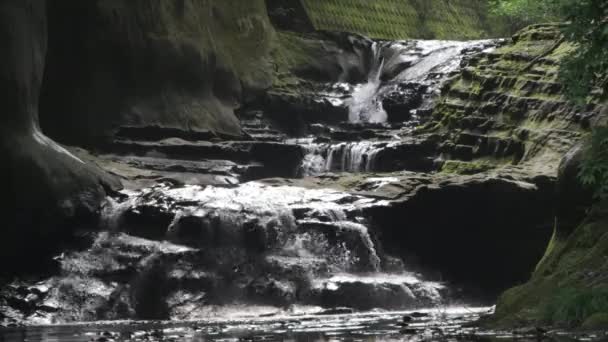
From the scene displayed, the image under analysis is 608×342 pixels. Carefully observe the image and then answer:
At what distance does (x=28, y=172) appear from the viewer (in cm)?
1822

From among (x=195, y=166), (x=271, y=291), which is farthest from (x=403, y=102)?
(x=271, y=291)

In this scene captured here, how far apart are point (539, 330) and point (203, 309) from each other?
9.19 meters

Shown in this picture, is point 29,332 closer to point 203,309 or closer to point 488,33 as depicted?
point 203,309

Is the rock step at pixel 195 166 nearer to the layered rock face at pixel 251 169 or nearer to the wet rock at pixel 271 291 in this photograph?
the layered rock face at pixel 251 169

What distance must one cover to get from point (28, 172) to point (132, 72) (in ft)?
Result: 26.5

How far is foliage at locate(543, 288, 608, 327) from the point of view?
8.77 metres

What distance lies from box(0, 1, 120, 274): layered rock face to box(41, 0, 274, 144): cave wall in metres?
5.53

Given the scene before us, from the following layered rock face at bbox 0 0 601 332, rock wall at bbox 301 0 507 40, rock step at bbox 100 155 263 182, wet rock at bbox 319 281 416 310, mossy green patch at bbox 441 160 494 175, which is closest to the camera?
wet rock at bbox 319 281 416 310

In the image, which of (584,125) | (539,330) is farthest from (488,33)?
(539,330)

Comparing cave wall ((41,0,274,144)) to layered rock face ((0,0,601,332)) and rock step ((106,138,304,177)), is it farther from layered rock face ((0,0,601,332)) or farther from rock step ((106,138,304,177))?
rock step ((106,138,304,177))

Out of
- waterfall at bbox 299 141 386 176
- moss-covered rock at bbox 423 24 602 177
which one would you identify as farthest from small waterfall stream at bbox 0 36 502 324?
moss-covered rock at bbox 423 24 602 177

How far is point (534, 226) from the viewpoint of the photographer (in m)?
20.2

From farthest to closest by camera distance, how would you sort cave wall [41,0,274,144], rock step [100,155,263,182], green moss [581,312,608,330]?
cave wall [41,0,274,144], rock step [100,155,263,182], green moss [581,312,608,330]

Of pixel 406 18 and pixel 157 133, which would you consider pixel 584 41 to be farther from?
pixel 406 18
